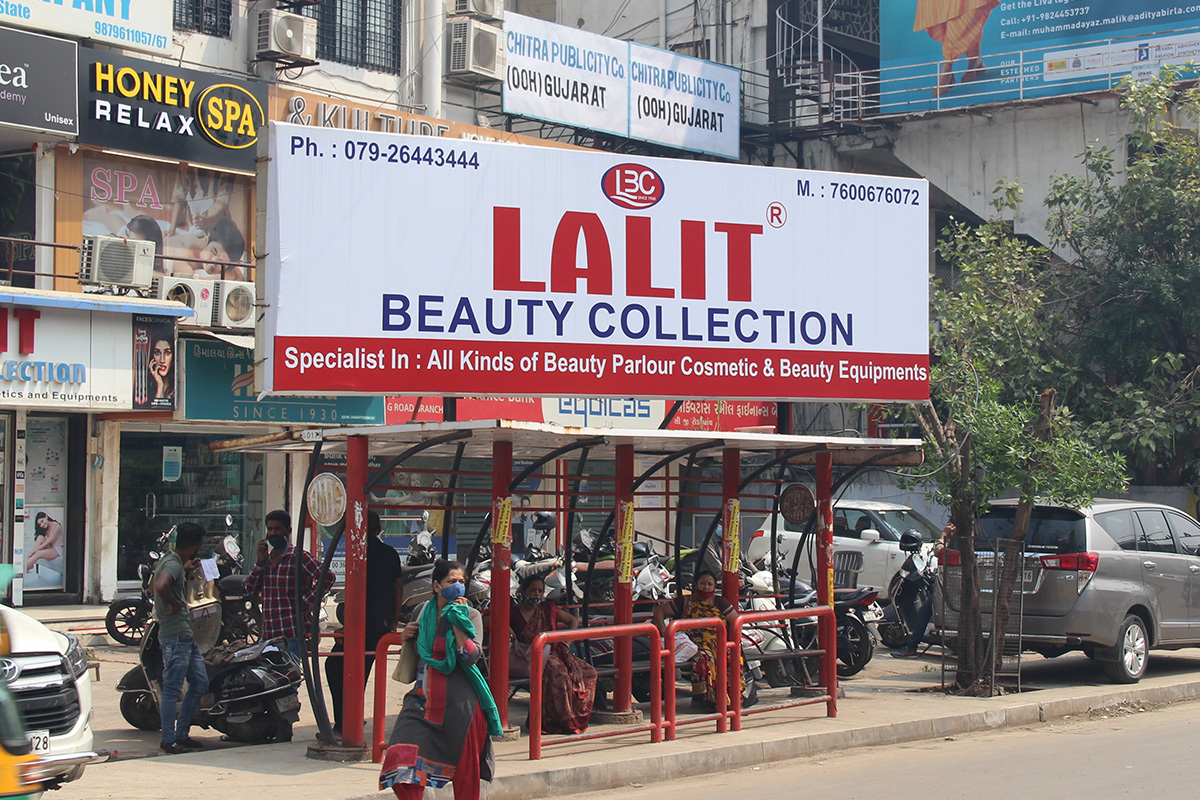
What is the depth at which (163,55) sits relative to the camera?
20.9m

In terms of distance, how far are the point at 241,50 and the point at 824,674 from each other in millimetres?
15994

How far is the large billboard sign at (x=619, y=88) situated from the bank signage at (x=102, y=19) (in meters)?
7.58

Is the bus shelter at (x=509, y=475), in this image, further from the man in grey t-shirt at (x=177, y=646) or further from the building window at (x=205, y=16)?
the building window at (x=205, y=16)

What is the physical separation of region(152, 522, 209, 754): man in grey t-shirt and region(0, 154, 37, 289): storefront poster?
1155 cm

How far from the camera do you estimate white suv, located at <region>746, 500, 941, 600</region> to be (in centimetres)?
2044

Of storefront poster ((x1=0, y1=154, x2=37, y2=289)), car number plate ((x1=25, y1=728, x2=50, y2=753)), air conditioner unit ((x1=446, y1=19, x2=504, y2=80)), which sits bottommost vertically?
car number plate ((x1=25, y1=728, x2=50, y2=753))

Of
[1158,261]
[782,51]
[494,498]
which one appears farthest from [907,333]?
[782,51]

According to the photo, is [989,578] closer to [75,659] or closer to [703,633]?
[703,633]

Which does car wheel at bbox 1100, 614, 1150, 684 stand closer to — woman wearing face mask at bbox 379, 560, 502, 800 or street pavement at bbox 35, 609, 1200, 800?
street pavement at bbox 35, 609, 1200, 800

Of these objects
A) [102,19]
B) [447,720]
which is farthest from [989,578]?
[102,19]

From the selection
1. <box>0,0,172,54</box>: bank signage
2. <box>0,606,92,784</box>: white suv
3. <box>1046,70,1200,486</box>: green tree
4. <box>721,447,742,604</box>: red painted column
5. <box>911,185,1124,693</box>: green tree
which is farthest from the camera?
<box>1046,70,1200,486</box>: green tree

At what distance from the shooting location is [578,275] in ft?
37.3

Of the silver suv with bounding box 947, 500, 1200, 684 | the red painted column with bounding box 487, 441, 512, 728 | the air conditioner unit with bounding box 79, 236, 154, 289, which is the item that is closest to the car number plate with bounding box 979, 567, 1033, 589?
the silver suv with bounding box 947, 500, 1200, 684

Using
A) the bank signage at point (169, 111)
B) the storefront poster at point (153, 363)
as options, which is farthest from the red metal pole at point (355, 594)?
the bank signage at point (169, 111)
